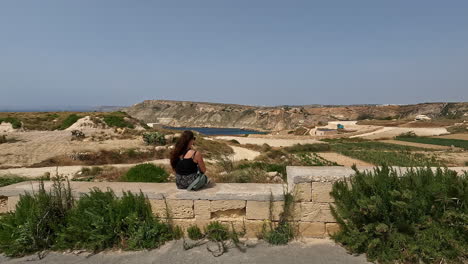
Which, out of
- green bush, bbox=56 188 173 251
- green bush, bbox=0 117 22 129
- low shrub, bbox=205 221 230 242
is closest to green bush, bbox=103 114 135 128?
green bush, bbox=0 117 22 129

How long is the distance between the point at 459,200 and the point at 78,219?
16.1 feet

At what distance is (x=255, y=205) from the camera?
360 cm

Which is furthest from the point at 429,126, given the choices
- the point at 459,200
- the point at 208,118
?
the point at 208,118

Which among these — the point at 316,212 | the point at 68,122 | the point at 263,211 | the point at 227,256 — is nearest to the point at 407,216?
the point at 316,212

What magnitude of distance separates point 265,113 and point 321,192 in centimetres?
12140

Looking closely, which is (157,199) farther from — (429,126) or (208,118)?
(208,118)

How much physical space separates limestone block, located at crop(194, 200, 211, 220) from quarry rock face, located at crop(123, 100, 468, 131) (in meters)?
93.7

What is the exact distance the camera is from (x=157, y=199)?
3676 millimetres

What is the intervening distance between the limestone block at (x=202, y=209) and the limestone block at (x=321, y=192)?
152cm

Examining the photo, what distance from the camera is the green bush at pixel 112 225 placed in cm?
337

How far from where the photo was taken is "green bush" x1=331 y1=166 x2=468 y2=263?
9.30 ft

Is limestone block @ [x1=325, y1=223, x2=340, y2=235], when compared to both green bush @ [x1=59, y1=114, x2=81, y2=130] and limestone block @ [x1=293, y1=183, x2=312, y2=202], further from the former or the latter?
green bush @ [x1=59, y1=114, x2=81, y2=130]

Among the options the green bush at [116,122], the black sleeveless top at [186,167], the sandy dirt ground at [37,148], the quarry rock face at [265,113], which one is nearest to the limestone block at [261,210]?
the black sleeveless top at [186,167]

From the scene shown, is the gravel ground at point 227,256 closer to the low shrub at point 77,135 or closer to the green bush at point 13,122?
the low shrub at point 77,135
